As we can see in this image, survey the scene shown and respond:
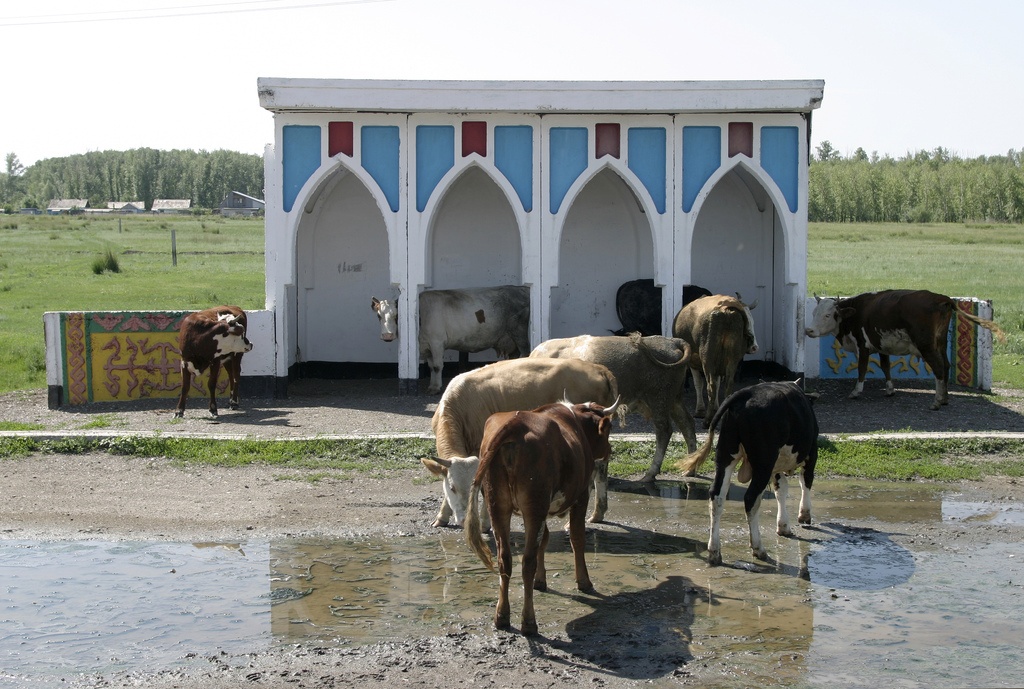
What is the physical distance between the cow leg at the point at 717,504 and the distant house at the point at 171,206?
101 meters

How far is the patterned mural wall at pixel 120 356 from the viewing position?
15430mm

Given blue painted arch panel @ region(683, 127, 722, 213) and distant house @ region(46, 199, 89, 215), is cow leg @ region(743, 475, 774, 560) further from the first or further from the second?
distant house @ region(46, 199, 89, 215)

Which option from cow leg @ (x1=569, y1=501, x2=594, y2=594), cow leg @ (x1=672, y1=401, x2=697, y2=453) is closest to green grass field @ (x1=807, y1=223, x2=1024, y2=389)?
cow leg @ (x1=672, y1=401, x2=697, y2=453)

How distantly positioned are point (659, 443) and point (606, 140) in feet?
19.3

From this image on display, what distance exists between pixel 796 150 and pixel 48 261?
33.3m

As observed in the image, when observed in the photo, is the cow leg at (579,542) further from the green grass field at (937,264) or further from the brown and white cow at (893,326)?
the green grass field at (937,264)

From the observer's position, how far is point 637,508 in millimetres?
10609

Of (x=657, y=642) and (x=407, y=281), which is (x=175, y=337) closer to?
(x=407, y=281)

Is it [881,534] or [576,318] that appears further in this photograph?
[576,318]

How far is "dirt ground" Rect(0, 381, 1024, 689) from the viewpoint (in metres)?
6.68

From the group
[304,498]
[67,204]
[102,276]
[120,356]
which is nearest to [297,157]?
[120,356]

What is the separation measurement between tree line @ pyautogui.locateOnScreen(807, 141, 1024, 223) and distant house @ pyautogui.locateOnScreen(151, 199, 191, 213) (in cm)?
5912

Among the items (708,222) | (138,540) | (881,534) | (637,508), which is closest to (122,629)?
(138,540)

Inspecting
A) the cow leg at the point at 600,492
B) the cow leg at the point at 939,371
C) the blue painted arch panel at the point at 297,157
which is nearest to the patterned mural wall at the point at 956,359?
the cow leg at the point at 939,371
